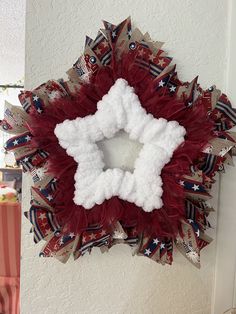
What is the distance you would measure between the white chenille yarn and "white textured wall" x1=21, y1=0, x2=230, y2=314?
0.50ft

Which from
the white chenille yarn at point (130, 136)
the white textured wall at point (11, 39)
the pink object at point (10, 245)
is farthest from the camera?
the white textured wall at point (11, 39)

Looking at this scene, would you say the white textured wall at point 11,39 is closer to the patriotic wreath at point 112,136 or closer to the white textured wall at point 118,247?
the white textured wall at point 118,247

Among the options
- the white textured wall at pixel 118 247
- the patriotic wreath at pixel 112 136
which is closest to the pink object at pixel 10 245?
the white textured wall at pixel 118 247

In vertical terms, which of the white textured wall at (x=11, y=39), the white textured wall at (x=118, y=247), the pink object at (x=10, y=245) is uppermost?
the white textured wall at (x=11, y=39)

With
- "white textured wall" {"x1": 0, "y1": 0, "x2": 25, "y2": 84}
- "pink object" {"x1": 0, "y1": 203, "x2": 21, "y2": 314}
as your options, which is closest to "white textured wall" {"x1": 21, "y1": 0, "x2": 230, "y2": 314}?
"pink object" {"x1": 0, "y1": 203, "x2": 21, "y2": 314}

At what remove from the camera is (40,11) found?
61cm

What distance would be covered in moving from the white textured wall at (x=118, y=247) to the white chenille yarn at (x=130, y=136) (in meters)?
0.15

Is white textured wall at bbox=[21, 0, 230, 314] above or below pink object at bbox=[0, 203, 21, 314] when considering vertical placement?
above

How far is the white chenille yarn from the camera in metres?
0.55

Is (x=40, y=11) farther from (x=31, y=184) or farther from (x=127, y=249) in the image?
(x=127, y=249)

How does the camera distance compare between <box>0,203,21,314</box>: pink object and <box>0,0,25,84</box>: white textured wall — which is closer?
<box>0,203,21,314</box>: pink object

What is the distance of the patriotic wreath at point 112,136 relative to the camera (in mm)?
553

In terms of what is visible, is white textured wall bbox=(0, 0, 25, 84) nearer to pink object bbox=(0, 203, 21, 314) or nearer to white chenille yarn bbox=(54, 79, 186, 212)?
pink object bbox=(0, 203, 21, 314)

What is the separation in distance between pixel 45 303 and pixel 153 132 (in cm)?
51
